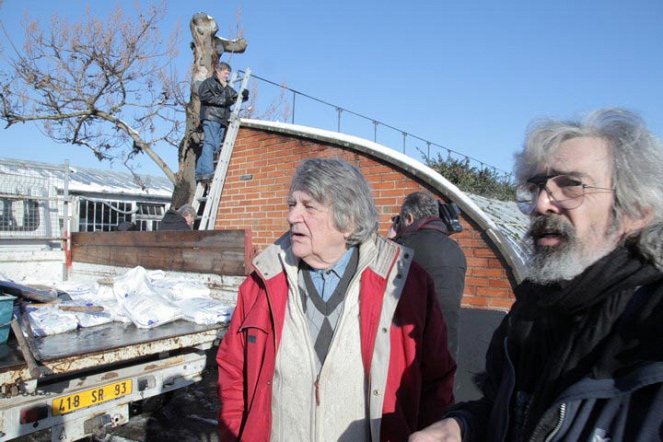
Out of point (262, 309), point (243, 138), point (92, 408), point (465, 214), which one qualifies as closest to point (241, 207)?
point (243, 138)

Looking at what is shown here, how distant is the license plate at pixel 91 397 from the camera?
92.0 inches

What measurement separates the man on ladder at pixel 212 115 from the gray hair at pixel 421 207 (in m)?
4.27

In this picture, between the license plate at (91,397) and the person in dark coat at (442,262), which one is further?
the person in dark coat at (442,262)

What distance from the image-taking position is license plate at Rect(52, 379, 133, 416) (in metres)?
2.34

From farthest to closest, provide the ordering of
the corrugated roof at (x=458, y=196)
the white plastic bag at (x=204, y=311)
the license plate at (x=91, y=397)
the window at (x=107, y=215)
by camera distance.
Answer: the window at (x=107, y=215)
the corrugated roof at (x=458, y=196)
the white plastic bag at (x=204, y=311)
the license plate at (x=91, y=397)

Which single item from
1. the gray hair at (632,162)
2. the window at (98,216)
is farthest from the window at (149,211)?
the gray hair at (632,162)

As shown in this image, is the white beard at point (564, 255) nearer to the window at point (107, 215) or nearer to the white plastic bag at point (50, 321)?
the white plastic bag at point (50, 321)

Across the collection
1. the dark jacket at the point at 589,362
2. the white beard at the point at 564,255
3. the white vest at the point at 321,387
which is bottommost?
the white vest at the point at 321,387

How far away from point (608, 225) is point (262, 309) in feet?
4.28

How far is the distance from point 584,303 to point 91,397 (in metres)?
2.42

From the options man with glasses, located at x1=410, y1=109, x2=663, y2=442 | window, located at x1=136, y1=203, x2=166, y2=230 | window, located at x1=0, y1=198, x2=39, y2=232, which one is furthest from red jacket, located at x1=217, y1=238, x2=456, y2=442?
window, located at x1=136, y1=203, x2=166, y2=230

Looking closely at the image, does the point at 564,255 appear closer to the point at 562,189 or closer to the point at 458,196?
the point at 562,189

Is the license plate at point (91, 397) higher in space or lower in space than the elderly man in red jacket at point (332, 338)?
lower

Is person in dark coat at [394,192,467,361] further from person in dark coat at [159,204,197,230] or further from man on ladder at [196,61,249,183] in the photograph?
man on ladder at [196,61,249,183]
